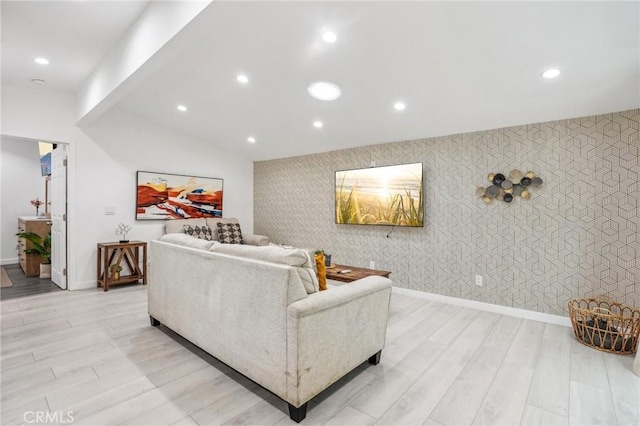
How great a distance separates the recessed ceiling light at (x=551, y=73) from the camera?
103 inches

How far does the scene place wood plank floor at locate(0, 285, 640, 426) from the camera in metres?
1.79

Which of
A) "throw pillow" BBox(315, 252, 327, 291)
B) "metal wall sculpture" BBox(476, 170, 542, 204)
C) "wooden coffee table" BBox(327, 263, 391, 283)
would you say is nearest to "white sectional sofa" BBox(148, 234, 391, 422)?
"throw pillow" BBox(315, 252, 327, 291)

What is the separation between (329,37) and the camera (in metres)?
2.63

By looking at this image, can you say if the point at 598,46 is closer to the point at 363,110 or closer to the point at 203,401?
the point at 363,110

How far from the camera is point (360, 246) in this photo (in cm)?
498

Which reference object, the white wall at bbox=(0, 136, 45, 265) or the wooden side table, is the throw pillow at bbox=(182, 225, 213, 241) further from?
the white wall at bbox=(0, 136, 45, 265)

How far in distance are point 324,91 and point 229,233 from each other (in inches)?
132

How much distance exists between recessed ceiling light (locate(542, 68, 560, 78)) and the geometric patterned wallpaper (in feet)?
2.89

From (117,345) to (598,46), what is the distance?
4484 mm

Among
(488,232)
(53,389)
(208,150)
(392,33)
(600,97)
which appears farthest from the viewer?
(208,150)

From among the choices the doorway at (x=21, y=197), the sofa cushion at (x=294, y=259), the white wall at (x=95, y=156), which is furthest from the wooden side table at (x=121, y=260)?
the sofa cushion at (x=294, y=259)

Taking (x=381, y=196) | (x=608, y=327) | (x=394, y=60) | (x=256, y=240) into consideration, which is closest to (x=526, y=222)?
(x=608, y=327)

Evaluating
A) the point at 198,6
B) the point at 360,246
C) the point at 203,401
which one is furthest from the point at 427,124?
the point at 203,401

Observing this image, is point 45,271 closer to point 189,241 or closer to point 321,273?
point 189,241
